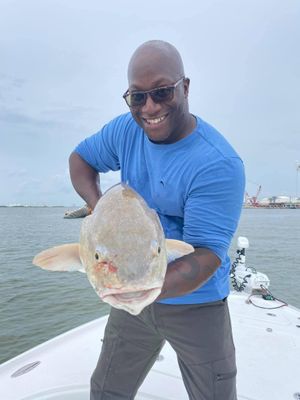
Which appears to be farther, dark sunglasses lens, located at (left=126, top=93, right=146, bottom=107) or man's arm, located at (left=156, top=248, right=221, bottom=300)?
dark sunglasses lens, located at (left=126, top=93, right=146, bottom=107)

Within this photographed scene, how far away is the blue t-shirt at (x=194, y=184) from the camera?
2197 mm

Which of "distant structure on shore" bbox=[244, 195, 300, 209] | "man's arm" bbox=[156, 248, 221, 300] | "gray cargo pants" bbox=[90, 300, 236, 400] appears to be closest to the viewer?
"man's arm" bbox=[156, 248, 221, 300]

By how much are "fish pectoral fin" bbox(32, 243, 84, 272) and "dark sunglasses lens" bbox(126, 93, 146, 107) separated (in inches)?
36.9

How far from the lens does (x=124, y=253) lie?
60.0 inches

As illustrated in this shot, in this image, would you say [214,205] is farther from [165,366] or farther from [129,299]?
[165,366]

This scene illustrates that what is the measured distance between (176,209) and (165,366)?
2166 millimetres

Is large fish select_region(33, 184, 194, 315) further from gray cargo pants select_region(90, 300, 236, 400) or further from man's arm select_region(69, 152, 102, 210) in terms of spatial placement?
man's arm select_region(69, 152, 102, 210)

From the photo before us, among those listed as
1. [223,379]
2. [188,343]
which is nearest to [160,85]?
[188,343]

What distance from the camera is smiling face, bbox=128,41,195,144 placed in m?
2.17

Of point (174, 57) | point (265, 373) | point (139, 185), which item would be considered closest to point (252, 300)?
point (265, 373)

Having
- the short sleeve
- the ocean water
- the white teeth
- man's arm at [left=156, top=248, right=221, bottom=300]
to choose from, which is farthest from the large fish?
the ocean water

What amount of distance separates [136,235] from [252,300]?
4779 mm

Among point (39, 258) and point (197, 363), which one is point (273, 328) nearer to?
point (197, 363)

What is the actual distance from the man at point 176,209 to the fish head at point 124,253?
381 mm
